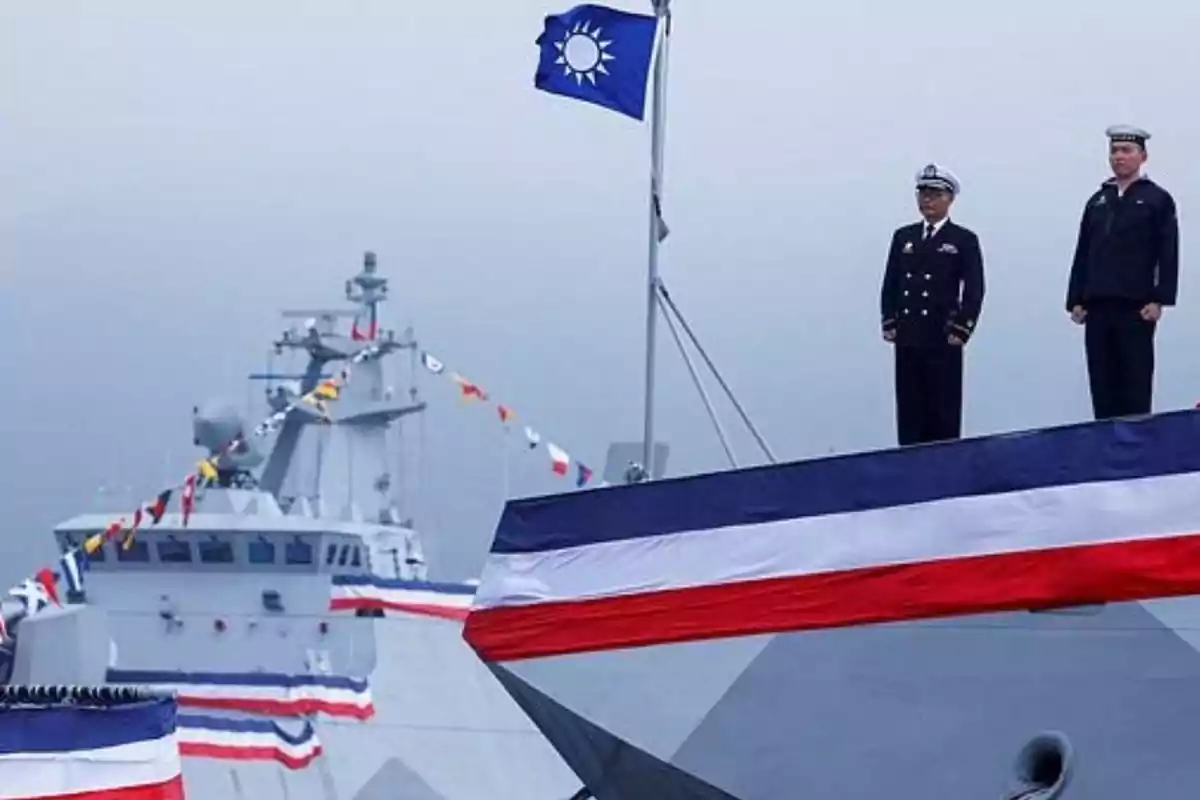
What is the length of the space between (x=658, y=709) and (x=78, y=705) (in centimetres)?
238

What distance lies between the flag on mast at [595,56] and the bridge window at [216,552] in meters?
19.1

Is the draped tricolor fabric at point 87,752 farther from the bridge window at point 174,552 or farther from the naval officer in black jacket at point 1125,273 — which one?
the bridge window at point 174,552

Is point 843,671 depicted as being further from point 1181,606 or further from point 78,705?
point 78,705

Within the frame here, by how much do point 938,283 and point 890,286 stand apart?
27 centimetres

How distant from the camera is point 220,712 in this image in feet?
84.1

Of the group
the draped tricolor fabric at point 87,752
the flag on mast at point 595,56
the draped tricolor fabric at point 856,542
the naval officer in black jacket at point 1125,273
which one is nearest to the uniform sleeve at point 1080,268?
the naval officer in black jacket at point 1125,273

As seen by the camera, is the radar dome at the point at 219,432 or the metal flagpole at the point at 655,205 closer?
the metal flagpole at the point at 655,205

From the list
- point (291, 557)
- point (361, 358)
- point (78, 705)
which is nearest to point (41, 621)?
point (78, 705)

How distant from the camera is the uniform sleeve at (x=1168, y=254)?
342 inches

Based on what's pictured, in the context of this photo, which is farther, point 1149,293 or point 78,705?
point 1149,293

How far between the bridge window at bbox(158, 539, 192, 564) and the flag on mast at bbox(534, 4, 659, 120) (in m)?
19.3

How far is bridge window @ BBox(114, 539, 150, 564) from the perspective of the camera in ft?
93.9

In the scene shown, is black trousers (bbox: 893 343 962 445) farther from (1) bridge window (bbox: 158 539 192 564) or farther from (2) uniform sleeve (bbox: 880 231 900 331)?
(1) bridge window (bbox: 158 539 192 564)

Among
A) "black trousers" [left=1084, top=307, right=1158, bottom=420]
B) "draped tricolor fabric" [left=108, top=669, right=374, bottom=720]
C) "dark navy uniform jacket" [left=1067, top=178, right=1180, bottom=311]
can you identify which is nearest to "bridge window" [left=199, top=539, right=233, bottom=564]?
"draped tricolor fabric" [left=108, top=669, right=374, bottom=720]
